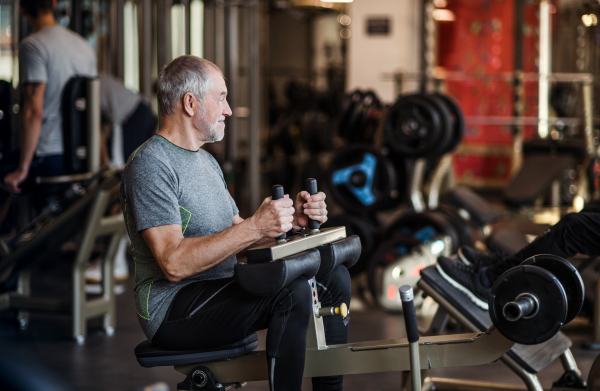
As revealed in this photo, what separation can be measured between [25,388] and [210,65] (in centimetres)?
109

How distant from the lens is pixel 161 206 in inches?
63.3

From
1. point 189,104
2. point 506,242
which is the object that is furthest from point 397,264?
point 189,104

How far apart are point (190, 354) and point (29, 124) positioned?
6.69 ft

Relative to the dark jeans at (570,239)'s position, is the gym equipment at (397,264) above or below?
below

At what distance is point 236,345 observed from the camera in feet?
5.48

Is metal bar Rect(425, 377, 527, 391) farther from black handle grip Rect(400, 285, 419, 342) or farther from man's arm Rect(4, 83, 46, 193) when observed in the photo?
man's arm Rect(4, 83, 46, 193)

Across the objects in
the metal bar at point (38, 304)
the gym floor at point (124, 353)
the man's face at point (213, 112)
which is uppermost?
the man's face at point (213, 112)

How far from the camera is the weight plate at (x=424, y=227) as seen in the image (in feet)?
12.2

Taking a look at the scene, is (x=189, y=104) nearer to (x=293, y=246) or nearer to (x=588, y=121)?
(x=293, y=246)

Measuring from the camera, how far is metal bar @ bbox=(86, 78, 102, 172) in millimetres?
3172

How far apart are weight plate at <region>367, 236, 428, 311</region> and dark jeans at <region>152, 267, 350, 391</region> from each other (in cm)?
193

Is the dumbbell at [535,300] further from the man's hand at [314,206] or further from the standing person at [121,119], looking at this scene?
the standing person at [121,119]

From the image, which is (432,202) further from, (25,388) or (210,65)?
(25,388)

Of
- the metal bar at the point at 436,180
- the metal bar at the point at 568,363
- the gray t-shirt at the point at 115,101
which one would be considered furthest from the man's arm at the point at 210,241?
the metal bar at the point at 436,180
